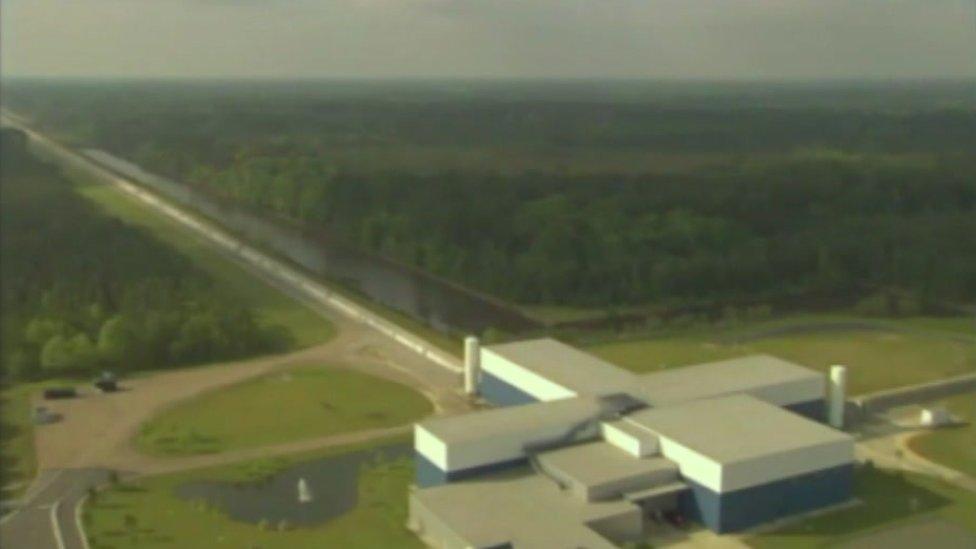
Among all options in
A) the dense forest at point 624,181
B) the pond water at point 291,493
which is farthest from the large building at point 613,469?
the dense forest at point 624,181

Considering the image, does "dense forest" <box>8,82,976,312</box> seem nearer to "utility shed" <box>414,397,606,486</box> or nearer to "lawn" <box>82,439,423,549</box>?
"lawn" <box>82,439,423,549</box>

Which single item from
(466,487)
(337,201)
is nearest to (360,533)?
(466,487)

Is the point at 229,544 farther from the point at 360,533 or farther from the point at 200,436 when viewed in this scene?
the point at 200,436

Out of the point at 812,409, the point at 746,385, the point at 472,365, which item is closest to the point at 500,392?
the point at 472,365

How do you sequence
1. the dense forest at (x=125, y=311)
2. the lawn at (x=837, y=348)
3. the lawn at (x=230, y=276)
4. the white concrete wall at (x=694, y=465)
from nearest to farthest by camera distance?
the white concrete wall at (x=694, y=465) < the dense forest at (x=125, y=311) < the lawn at (x=837, y=348) < the lawn at (x=230, y=276)

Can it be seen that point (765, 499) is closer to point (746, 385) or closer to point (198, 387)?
point (746, 385)

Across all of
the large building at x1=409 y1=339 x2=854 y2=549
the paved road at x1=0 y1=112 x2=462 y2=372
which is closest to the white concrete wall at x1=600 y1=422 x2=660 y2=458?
the large building at x1=409 y1=339 x2=854 y2=549

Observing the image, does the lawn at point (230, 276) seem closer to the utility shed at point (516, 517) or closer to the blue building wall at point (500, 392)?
the blue building wall at point (500, 392)
